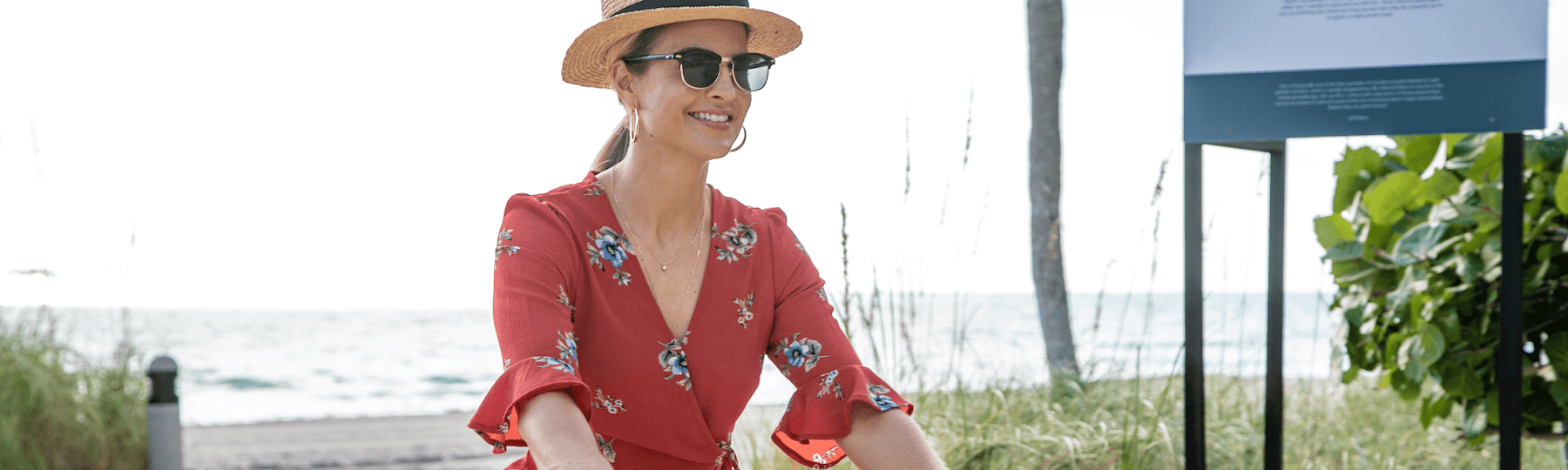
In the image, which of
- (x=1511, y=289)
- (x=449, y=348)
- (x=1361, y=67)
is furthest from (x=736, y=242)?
(x=449, y=348)

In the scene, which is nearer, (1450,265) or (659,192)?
(659,192)

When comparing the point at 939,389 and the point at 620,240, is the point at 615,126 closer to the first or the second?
the point at 620,240

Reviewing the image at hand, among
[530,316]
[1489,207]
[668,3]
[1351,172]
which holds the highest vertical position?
[668,3]

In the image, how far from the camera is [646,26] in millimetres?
1496

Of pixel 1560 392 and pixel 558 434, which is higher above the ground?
pixel 558 434

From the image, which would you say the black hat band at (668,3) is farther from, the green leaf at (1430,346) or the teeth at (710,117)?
the green leaf at (1430,346)

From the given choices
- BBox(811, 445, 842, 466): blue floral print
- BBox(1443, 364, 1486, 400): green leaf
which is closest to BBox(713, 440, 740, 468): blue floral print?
BBox(811, 445, 842, 466): blue floral print

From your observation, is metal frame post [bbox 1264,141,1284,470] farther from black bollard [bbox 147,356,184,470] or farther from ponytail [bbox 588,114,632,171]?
black bollard [bbox 147,356,184,470]

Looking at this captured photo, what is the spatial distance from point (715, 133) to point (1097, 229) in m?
13.6

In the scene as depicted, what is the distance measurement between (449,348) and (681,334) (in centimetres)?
2005

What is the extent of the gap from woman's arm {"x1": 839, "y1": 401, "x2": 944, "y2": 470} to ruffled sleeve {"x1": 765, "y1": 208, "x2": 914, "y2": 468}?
2 centimetres

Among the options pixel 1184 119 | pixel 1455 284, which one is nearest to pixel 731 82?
pixel 1184 119

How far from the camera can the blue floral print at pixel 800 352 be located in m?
1.59

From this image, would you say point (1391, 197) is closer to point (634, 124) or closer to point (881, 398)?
point (881, 398)
